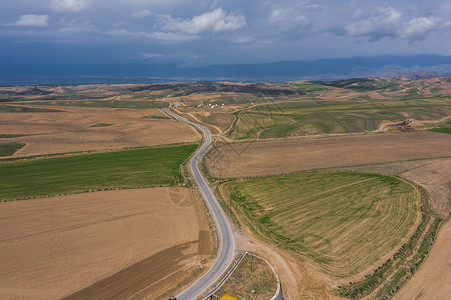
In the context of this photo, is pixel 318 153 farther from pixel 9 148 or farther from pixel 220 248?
pixel 9 148

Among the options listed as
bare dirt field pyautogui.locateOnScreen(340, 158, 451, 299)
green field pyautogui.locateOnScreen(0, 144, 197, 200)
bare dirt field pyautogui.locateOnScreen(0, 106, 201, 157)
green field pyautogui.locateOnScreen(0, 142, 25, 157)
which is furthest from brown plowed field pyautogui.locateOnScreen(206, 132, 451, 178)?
green field pyautogui.locateOnScreen(0, 142, 25, 157)

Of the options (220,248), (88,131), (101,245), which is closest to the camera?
(101,245)

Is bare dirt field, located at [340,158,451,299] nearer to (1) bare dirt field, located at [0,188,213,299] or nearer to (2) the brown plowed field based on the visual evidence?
(2) the brown plowed field

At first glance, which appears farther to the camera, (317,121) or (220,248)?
(317,121)

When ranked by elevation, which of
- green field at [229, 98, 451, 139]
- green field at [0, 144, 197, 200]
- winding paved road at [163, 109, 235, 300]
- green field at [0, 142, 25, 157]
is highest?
green field at [229, 98, 451, 139]

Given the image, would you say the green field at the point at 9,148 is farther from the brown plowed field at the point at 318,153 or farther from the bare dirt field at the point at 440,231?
the bare dirt field at the point at 440,231

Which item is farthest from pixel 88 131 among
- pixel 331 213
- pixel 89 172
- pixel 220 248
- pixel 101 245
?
pixel 331 213

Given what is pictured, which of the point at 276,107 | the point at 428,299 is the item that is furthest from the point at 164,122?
the point at 428,299
